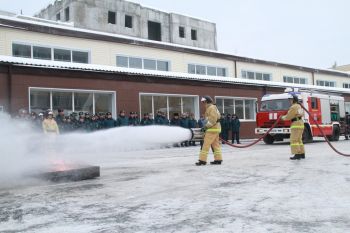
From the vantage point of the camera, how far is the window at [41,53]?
67.0ft

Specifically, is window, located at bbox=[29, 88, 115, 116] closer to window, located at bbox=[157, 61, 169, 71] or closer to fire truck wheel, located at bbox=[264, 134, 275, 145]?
window, located at bbox=[157, 61, 169, 71]

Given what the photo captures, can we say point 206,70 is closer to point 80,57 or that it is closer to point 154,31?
point 80,57

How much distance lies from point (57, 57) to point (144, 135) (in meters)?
12.1

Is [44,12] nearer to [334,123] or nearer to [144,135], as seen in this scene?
[334,123]

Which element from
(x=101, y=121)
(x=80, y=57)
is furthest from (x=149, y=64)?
(x=101, y=121)

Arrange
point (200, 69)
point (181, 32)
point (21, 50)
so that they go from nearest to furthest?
point (21, 50)
point (200, 69)
point (181, 32)

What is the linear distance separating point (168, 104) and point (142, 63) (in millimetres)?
3877

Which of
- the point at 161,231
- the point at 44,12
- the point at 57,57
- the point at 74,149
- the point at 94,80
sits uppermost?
the point at 44,12

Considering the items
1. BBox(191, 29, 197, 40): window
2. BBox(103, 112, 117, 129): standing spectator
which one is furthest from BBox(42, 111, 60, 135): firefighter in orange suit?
BBox(191, 29, 197, 40): window

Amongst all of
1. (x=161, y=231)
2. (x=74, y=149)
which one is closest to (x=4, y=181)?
(x=74, y=149)

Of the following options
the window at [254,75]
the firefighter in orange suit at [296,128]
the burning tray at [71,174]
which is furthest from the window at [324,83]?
the burning tray at [71,174]

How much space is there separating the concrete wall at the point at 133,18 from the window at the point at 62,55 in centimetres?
1643

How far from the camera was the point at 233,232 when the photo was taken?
436cm

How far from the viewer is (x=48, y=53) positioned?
822 inches
